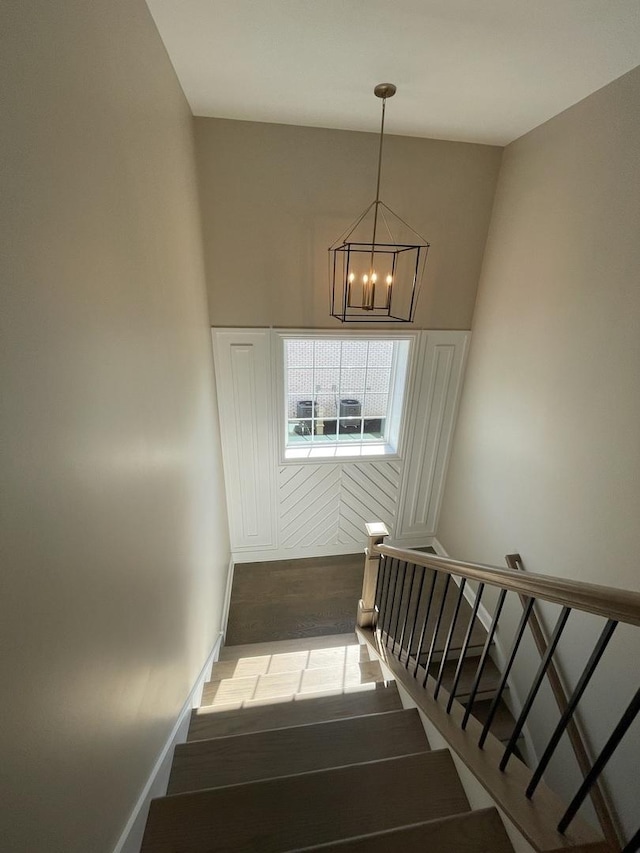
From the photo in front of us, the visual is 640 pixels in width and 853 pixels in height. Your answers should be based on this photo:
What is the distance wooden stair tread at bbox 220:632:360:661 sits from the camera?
2.67 meters

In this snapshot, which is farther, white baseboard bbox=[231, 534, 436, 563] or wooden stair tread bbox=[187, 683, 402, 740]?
white baseboard bbox=[231, 534, 436, 563]

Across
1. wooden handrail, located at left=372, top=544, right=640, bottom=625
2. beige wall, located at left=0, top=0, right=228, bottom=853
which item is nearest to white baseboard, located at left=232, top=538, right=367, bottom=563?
beige wall, located at left=0, top=0, right=228, bottom=853

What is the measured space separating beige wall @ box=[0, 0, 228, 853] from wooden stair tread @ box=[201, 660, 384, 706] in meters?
0.55

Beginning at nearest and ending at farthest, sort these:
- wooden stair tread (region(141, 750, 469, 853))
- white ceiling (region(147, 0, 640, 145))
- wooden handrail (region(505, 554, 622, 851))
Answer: wooden stair tread (region(141, 750, 469, 853)) < white ceiling (region(147, 0, 640, 145)) < wooden handrail (region(505, 554, 622, 851))

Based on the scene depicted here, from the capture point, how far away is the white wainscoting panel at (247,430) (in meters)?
2.84

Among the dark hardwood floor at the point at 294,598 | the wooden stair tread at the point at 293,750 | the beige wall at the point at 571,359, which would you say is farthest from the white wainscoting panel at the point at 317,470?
the wooden stair tread at the point at 293,750

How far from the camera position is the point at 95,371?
926 mm

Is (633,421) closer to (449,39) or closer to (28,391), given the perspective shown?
(449,39)

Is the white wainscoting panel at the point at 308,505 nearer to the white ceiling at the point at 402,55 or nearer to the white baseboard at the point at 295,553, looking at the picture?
the white baseboard at the point at 295,553

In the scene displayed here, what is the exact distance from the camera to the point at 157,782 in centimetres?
130

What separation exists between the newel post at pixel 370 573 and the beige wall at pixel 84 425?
43.6 inches

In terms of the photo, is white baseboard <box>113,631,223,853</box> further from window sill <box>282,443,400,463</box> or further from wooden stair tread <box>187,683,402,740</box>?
window sill <box>282,443,400,463</box>

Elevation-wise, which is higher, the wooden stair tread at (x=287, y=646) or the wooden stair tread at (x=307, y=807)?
the wooden stair tread at (x=307, y=807)

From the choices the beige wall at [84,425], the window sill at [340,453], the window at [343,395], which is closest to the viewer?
the beige wall at [84,425]
